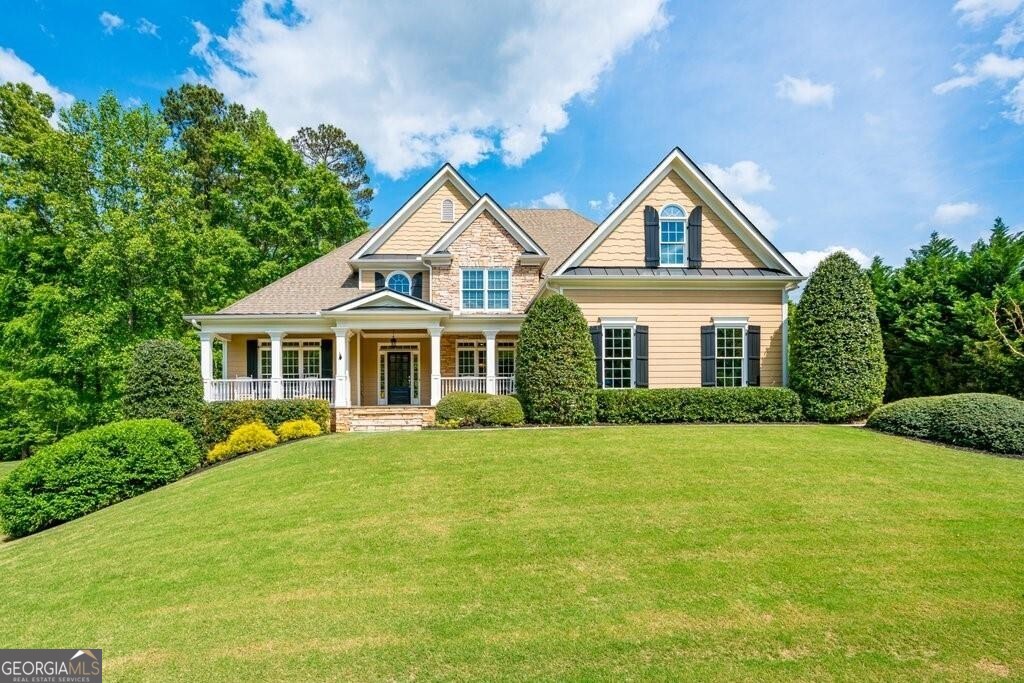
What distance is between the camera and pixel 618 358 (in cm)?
1570

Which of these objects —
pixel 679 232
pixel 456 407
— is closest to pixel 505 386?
pixel 456 407

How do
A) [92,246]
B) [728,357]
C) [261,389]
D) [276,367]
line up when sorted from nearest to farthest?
[728,357], [276,367], [261,389], [92,246]

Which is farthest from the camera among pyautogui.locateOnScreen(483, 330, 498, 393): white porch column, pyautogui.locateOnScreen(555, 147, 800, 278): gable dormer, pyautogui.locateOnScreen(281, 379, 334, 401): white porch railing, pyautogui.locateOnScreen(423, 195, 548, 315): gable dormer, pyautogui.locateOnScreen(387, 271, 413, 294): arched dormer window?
pyautogui.locateOnScreen(387, 271, 413, 294): arched dormer window

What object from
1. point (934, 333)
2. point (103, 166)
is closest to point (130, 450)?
point (103, 166)

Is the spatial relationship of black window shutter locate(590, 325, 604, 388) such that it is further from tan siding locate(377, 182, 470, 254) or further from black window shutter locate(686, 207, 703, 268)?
tan siding locate(377, 182, 470, 254)

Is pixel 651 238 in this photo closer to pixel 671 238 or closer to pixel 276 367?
pixel 671 238

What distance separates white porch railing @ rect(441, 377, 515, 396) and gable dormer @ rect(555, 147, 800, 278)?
16.5 ft

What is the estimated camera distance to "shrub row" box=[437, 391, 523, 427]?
44.9 feet

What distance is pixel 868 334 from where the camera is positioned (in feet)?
46.5

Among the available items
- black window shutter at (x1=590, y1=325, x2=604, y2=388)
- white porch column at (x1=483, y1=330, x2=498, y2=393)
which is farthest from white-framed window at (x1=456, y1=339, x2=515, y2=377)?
black window shutter at (x1=590, y1=325, x2=604, y2=388)

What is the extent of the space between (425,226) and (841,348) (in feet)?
49.4

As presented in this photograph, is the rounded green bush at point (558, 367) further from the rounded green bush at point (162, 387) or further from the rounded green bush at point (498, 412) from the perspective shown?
the rounded green bush at point (162, 387)

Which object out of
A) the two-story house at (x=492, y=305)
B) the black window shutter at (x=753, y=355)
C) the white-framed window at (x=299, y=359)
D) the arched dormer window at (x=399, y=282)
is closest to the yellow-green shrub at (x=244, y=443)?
the two-story house at (x=492, y=305)

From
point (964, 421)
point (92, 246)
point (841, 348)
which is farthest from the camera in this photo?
point (92, 246)
